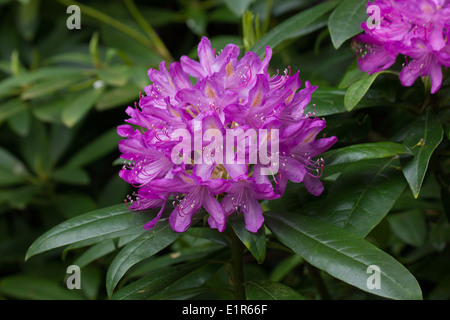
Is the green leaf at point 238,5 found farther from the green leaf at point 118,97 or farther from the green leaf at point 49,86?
the green leaf at point 49,86

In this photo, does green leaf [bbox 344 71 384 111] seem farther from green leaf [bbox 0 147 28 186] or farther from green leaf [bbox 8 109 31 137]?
green leaf [bbox 0 147 28 186]

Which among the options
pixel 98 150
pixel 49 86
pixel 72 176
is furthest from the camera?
pixel 98 150

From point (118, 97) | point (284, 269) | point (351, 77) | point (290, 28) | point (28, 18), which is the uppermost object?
point (28, 18)

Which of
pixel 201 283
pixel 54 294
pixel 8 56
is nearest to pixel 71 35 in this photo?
pixel 8 56

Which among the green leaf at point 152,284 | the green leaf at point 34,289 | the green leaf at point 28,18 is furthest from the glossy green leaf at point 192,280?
the green leaf at point 28,18

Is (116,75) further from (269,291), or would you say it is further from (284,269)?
(269,291)

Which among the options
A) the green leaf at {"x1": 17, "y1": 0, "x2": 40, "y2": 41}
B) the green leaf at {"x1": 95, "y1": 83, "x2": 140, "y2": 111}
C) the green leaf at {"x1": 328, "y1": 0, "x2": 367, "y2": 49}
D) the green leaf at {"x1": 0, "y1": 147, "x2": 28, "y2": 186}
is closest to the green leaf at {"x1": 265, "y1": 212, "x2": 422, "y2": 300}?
the green leaf at {"x1": 328, "y1": 0, "x2": 367, "y2": 49}

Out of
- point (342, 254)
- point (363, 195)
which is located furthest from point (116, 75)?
point (342, 254)
